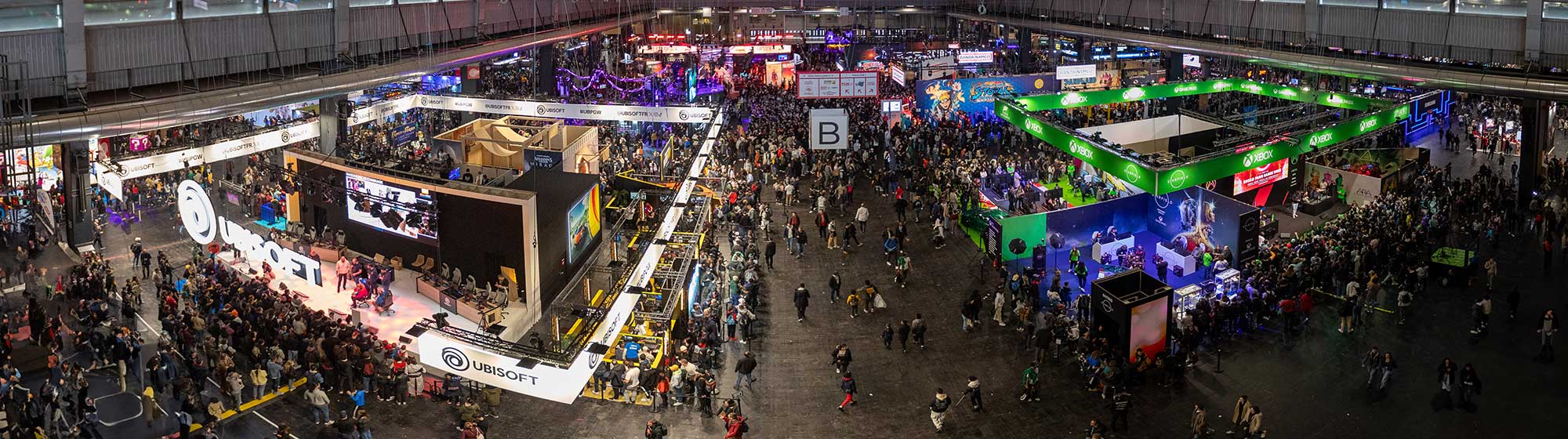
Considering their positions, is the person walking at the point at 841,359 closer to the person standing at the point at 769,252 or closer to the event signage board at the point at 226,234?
the person standing at the point at 769,252

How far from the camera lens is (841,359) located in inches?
707

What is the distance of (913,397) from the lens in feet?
57.1

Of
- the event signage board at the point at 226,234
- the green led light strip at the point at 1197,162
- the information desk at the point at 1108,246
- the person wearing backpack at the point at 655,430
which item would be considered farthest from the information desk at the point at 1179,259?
the event signage board at the point at 226,234

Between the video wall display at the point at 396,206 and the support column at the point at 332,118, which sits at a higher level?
the support column at the point at 332,118

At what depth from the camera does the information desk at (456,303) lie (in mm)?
20562

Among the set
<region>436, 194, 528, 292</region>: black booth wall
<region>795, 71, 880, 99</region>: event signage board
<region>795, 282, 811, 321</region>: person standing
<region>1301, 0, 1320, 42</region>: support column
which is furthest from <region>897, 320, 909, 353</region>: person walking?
<region>1301, 0, 1320, 42</region>: support column

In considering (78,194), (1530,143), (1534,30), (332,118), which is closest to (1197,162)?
(1534,30)

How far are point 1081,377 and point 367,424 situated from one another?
1105cm

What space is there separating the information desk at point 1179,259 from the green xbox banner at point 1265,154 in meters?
2.08

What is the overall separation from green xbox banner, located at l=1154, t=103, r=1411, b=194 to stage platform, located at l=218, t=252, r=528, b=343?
12184 millimetres

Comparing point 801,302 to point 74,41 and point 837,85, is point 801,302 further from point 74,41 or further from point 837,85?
point 74,41

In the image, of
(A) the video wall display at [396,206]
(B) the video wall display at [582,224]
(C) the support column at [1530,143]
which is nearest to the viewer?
(A) the video wall display at [396,206]

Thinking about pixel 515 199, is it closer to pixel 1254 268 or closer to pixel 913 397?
pixel 913 397

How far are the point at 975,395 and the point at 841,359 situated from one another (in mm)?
2356
